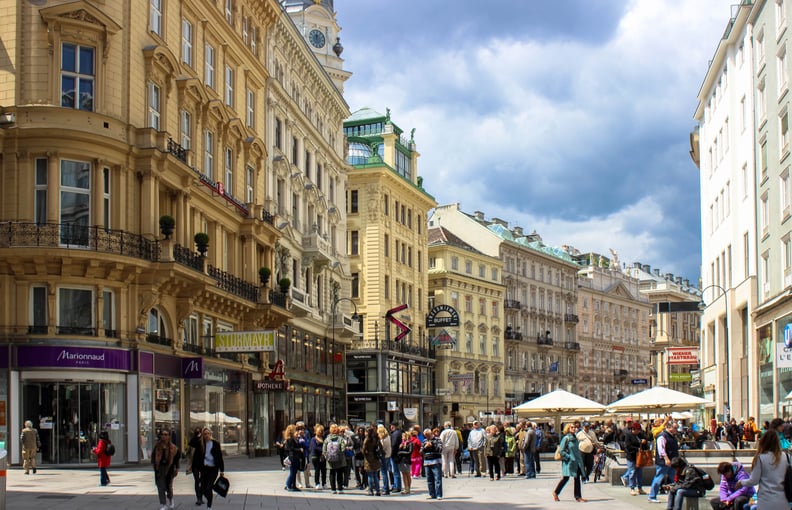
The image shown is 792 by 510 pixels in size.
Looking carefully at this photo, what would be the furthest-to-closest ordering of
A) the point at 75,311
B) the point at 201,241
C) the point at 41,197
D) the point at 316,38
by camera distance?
1. the point at 316,38
2. the point at 201,241
3. the point at 75,311
4. the point at 41,197

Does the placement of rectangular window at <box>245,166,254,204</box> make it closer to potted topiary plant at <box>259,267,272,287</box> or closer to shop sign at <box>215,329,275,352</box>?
potted topiary plant at <box>259,267,272,287</box>

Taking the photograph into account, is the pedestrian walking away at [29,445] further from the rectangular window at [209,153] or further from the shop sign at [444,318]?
the shop sign at [444,318]

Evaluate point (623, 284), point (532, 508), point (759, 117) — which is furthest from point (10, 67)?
point (623, 284)

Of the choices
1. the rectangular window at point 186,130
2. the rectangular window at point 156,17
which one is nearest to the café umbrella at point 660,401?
the rectangular window at point 186,130

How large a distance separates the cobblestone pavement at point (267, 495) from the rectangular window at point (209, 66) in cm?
1613

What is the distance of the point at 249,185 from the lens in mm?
48312

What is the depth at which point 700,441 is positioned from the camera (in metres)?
→ 39.4

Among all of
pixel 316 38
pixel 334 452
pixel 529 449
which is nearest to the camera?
pixel 334 452

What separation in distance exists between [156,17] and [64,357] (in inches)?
480

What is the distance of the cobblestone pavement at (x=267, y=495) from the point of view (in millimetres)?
22797

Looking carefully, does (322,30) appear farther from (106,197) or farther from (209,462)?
(209,462)

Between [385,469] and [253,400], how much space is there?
21.0m

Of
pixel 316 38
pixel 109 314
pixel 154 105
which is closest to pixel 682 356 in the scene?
pixel 316 38

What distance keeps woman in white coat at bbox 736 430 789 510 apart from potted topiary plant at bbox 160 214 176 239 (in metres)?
24.8
